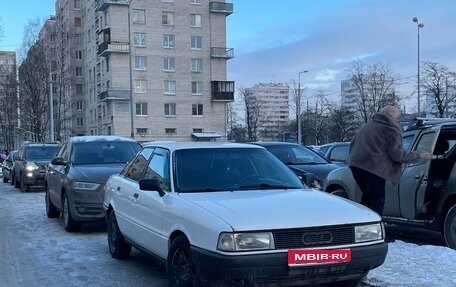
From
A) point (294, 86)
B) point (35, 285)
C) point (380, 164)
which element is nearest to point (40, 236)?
point (35, 285)

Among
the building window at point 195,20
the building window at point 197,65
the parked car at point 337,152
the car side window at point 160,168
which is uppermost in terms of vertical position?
the building window at point 195,20

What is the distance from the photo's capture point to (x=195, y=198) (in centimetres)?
555

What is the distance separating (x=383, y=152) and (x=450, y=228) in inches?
55.0

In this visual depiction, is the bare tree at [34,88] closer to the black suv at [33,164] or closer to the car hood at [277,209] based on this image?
the black suv at [33,164]

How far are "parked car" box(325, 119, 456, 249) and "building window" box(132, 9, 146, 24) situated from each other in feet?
201

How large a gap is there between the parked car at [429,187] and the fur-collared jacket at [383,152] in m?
0.67

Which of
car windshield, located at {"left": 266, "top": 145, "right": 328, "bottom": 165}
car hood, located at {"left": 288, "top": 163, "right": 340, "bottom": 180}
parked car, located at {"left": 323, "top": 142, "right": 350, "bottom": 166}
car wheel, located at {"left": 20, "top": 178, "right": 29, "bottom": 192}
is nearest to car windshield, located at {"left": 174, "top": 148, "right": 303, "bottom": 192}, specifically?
car hood, located at {"left": 288, "top": 163, "right": 340, "bottom": 180}

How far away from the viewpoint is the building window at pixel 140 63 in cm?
6662

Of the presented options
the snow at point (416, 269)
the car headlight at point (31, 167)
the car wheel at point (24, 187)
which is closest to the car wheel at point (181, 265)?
the snow at point (416, 269)

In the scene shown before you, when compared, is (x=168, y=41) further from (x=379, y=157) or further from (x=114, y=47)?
(x=379, y=157)

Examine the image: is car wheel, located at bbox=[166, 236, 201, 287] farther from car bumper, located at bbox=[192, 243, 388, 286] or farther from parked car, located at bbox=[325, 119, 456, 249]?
parked car, located at bbox=[325, 119, 456, 249]

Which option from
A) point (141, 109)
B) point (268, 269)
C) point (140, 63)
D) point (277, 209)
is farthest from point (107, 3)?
point (268, 269)

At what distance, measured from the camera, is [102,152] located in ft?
37.3

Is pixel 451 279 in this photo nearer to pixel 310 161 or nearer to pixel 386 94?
pixel 310 161
